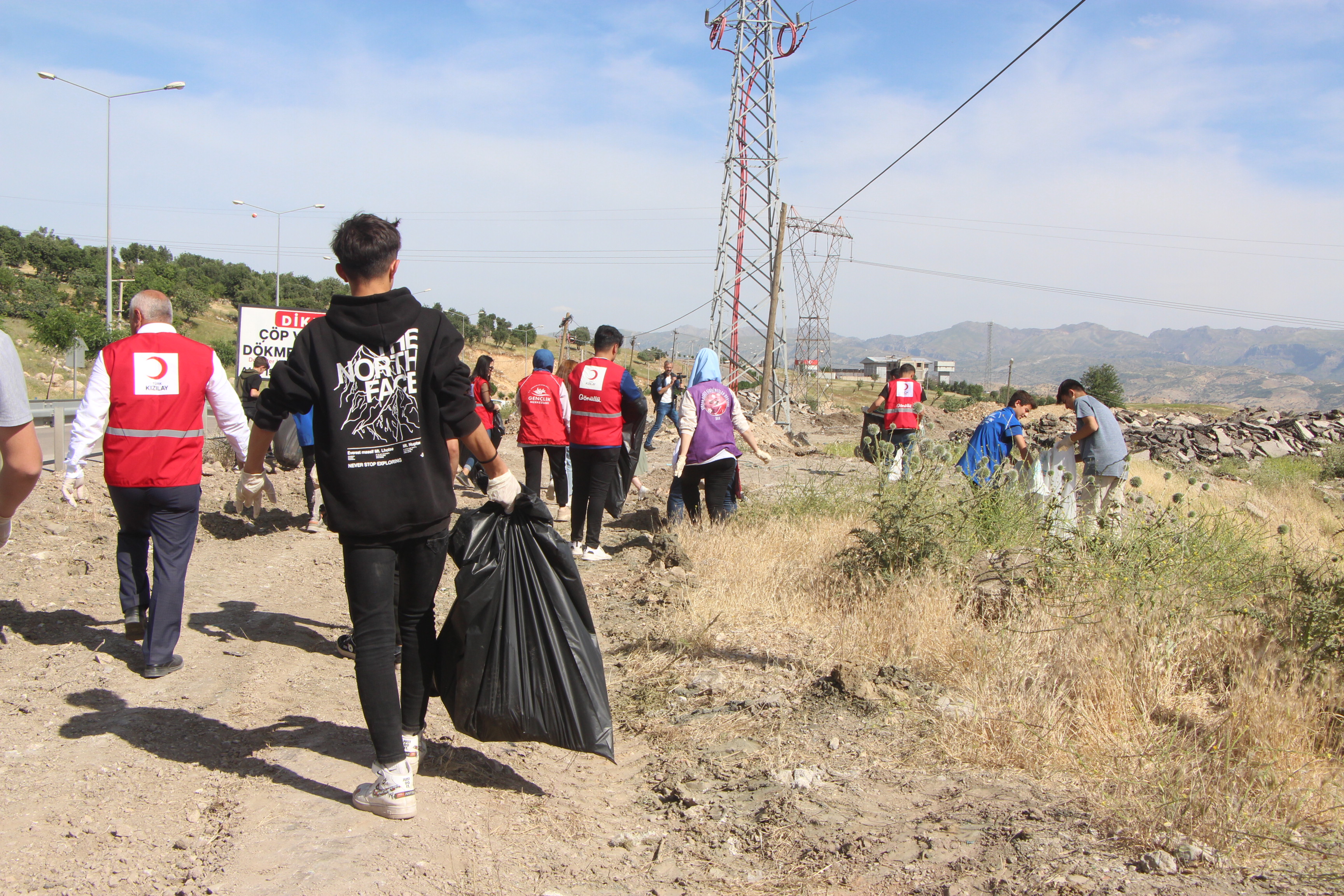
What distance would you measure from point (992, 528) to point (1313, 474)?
652 inches

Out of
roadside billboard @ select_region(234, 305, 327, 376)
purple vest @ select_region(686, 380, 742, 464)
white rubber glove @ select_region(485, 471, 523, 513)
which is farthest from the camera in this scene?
roadside billboard @ select_region(234, 305, 327, 376)

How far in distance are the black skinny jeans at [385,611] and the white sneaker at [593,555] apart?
4439 millimetres

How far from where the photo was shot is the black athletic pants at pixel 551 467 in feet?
26.8

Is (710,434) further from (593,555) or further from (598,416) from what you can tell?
(593,555)

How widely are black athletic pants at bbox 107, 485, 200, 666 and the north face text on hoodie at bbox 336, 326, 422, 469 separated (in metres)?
1.87

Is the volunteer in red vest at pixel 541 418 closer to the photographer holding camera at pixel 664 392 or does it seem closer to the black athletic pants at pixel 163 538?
the black athletic pants at pixel 163 538

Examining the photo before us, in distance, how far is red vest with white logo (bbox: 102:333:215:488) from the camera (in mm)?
4340

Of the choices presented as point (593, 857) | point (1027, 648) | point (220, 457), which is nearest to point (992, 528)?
point (1027, 648)

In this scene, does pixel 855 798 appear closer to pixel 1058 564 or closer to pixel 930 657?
pixel 930 657

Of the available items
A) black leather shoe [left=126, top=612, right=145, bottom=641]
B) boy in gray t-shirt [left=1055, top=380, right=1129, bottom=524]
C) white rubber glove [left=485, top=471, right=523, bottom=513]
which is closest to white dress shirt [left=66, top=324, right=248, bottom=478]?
black leather shoe [left=126, top=612, right=145, bottom=641]

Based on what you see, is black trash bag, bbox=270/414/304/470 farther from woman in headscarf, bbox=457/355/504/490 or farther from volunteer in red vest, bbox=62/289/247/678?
volunteer in red vest, bbox=62/289/247/678

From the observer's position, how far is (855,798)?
3354mm

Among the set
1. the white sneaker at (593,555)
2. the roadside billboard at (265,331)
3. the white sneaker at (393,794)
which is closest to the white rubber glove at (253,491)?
the white sneaker at (393,794)

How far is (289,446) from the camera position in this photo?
29.6ft
